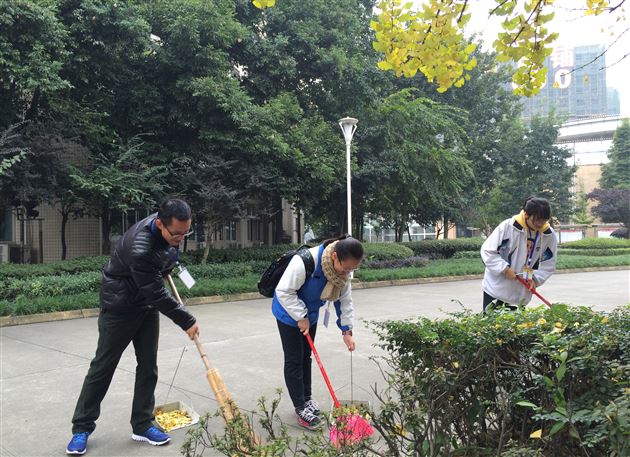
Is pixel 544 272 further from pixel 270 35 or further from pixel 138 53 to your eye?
pixel 270 35

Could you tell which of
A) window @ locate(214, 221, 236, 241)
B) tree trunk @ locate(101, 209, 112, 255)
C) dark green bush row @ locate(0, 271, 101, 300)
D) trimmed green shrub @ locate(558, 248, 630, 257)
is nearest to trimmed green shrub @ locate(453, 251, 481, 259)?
trimmed green shrub @ locate(558, 248, 630, 257)

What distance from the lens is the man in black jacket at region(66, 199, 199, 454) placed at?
3293mm

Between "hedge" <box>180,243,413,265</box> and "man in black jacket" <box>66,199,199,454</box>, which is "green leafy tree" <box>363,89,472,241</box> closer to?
"hedge" <box>180,243,413,265</box>

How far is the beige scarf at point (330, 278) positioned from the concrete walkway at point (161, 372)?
1.00ft

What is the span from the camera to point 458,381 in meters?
2.46

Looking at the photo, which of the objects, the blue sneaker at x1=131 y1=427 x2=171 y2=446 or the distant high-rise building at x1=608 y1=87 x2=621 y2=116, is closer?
the blue sneaker at x1=131 y1=427 x2=171 y2=446

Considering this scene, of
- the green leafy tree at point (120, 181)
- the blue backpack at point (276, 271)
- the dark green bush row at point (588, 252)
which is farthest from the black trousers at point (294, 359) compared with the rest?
the dark green bush row at point (588, 252)

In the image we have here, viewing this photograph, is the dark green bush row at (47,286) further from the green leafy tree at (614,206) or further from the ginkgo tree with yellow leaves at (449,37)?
the green leafy tree at (614,206)

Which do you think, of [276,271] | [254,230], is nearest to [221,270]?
[276,271]

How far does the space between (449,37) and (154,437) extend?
348 cm

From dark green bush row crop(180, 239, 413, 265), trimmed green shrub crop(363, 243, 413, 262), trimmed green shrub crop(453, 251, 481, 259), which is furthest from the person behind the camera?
trimmed green shrub crop(453, 251, 481, 259)

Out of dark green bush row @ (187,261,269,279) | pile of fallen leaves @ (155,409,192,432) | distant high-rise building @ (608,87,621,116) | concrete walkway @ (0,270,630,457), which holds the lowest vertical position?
concrete walkway @ (0,270,630,457)

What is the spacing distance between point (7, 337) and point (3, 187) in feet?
16.3

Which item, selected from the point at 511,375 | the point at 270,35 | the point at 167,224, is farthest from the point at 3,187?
the point at 511,375
